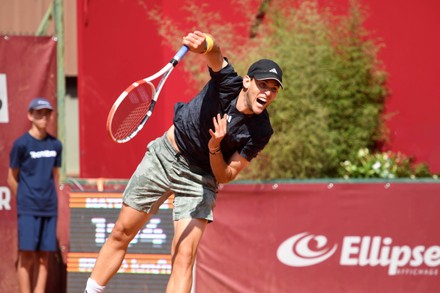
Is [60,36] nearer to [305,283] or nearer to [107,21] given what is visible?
[107,21]

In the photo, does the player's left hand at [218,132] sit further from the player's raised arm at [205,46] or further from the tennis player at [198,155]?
the player's raised arm at [205,46]

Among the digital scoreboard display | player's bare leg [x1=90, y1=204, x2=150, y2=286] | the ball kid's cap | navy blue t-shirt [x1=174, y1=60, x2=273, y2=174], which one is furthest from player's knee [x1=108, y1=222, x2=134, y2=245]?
the ball kid's cap

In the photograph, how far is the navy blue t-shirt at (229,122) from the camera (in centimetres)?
672

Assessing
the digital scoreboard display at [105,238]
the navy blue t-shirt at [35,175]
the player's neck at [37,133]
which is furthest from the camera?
the player's neck at [37,133]

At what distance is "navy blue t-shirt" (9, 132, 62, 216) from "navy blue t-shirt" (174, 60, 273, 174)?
2.92 metres

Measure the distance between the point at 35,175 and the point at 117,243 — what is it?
2.67 meters

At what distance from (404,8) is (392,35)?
0.39 meters

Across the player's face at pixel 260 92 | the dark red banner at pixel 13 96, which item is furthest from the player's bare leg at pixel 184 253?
the dark red banner at pixel 13 96

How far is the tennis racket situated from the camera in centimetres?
639

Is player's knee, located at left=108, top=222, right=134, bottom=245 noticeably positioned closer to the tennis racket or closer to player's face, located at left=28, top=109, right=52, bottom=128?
the tennis racket

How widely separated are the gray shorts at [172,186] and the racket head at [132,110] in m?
0.47

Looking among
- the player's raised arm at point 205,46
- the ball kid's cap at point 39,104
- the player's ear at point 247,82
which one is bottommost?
the ball kid's cap at point 39,104

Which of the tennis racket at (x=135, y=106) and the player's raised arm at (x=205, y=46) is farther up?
the player's raised arm at (x=205, y=46)

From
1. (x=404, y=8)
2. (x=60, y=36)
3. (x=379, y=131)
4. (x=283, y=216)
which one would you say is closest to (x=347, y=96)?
(x=379, y=131)
